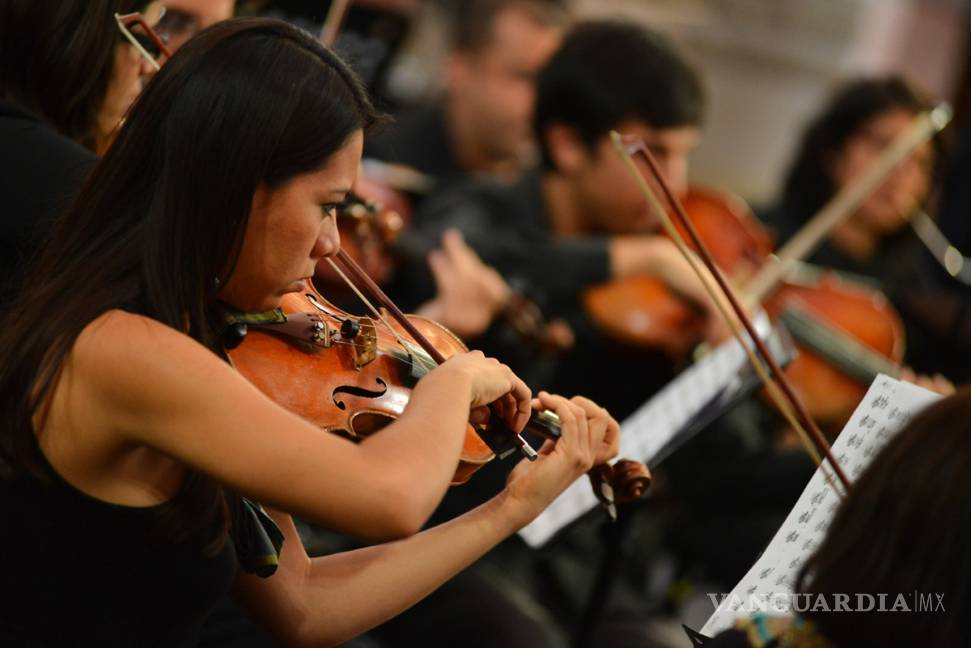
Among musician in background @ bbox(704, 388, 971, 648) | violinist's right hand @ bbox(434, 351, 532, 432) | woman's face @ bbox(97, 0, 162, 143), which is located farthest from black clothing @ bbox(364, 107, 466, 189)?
musician in background @ bbox(704, 388, 971, 648)

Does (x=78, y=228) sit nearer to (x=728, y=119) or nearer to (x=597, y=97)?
(x=597, y=97)

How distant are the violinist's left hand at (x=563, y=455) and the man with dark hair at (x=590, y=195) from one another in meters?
Answer: 0.98

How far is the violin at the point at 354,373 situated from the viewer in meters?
1.22

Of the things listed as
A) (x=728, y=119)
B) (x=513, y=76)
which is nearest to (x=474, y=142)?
(x=513, y=76)

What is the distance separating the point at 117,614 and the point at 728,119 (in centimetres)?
407

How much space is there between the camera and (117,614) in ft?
3.76

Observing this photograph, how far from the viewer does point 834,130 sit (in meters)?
3.28

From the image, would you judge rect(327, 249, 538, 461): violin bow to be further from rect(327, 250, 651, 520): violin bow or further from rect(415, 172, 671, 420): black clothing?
rect(415, 172, 671, 420): black clothing

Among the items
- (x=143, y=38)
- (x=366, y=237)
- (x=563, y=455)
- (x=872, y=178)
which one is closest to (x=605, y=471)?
(x=563, y=455)

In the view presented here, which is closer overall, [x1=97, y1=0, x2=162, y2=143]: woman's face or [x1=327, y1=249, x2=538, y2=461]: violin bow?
[x1=327, y1=249, x2=538, y2=461]: violin bow

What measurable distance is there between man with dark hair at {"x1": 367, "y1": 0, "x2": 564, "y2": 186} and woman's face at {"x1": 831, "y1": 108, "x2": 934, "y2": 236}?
83 centimetres

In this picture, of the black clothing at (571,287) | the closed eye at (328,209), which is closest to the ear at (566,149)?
the black clothing at (571,287)

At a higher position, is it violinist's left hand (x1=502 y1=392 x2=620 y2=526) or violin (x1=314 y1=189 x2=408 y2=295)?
violinist's left hand (x1=502 y1=392 x2=620 y2=526)

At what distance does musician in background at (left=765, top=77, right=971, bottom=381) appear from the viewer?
316 centimetres
